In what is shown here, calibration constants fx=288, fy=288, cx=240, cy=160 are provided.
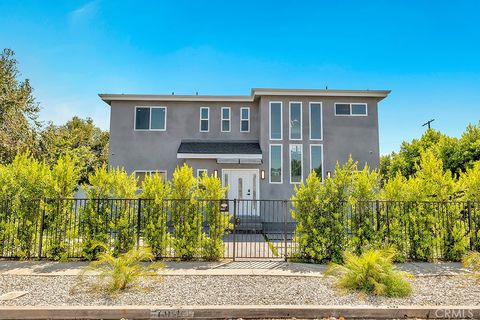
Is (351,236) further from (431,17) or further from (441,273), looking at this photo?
(431,17)

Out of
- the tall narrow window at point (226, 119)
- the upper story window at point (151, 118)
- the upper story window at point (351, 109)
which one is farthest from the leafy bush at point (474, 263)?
the upper story window at point (151, 118)

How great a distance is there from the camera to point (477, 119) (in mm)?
18359

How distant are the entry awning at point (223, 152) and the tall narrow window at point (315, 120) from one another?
119 inches

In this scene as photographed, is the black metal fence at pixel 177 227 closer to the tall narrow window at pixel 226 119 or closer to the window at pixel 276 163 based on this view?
the window at pixel 276 163

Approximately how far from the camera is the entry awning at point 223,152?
47.3 feet

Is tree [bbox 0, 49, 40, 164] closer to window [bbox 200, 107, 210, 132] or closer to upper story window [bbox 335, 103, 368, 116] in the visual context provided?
window [bbox 200, 107, 210, 132]

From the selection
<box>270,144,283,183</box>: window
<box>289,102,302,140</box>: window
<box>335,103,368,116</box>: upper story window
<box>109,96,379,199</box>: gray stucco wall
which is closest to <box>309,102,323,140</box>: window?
<box>109,96,379,199</box>: gray stucco wall

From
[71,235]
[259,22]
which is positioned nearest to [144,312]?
[71,235]

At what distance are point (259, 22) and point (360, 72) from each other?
6609 millimetres

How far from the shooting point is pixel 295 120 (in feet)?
50.4

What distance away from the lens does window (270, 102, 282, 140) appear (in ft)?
50.1

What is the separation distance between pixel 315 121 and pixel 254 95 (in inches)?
140

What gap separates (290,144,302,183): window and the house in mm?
52

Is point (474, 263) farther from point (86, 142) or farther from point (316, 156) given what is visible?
point (86, 142)
